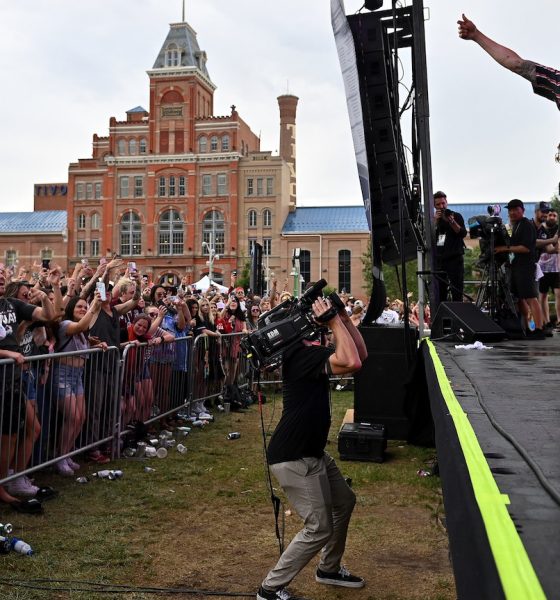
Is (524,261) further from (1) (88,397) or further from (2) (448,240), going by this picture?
(1) (88,397)

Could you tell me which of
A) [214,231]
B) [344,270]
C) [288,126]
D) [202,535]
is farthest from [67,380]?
[288,126]

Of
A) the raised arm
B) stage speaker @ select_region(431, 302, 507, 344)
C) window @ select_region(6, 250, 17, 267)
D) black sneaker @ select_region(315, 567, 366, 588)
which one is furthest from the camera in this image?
window @ select_region(6, 250, 17, 267)

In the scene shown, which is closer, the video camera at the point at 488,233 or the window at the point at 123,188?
the video camera at the point at 488,233

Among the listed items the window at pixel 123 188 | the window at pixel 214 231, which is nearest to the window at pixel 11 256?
the window at pixel 123 188

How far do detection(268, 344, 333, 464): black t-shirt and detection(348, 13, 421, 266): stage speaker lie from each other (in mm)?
4383

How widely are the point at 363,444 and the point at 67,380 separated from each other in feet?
11.8

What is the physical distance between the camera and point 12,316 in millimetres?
5707

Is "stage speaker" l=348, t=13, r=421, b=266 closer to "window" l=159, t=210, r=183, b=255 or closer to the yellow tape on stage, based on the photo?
the yellow tape on stage

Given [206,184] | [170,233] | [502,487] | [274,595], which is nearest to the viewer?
[502,487]

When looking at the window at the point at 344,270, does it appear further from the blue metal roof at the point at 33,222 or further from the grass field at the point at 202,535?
the grass field at the point at 202,535

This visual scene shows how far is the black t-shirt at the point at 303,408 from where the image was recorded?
3836 millimetres

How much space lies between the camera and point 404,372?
8219mm

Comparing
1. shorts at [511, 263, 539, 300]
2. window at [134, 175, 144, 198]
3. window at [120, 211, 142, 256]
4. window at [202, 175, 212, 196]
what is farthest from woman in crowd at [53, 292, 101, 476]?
window at [134, 175, 144, 198]

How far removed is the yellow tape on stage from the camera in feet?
3.55
